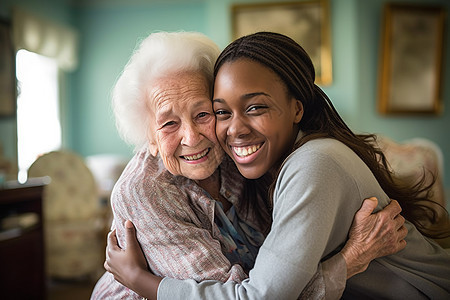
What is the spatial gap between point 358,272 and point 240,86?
0.56 m

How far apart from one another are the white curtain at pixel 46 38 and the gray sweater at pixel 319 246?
13.7ft

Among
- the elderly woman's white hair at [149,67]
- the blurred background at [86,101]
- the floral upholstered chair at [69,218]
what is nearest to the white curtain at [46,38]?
the blurred background at [86,101]

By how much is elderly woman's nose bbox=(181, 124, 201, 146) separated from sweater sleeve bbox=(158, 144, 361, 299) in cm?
32

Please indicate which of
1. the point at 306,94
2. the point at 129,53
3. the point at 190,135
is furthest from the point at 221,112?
the point at 129,53

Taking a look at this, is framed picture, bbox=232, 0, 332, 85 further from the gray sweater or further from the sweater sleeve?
the sweater sleeve

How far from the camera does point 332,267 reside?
1025 mm

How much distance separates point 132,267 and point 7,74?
3796mm

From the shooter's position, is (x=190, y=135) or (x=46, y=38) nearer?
(x=190, y=135)

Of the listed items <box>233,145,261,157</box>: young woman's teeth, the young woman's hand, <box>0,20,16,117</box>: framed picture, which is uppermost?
<box>0,20,16,117</box>: framed picture

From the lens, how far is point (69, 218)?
368 cm

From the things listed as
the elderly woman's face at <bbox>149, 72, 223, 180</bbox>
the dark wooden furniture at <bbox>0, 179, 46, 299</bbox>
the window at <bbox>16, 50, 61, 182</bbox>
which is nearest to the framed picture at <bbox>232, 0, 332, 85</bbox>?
the window at <bbox>16, 50, 61, 182</bbox>

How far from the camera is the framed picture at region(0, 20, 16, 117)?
13.6 feet

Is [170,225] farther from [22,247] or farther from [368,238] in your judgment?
[22,247]

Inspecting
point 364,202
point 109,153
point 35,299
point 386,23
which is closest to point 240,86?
point 364,202
